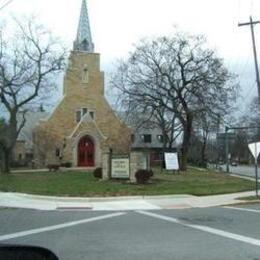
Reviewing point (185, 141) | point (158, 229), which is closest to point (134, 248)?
point (158, 229)

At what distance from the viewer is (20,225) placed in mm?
16109

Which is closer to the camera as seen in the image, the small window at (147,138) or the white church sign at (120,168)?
the white church sign at (120,168)

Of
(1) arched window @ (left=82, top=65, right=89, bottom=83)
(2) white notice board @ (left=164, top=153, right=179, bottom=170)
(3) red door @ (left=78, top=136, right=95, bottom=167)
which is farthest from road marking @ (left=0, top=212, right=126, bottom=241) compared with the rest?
(1) arched window @ (left=82, top=65, right=89, bottom=83)

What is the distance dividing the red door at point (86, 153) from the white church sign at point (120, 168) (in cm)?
3785

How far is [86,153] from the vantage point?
251ft

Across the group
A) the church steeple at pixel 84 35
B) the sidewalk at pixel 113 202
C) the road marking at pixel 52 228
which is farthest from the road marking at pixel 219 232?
the church steeple at pixel 84 35

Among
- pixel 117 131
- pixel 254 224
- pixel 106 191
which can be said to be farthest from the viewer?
pixel 117 131

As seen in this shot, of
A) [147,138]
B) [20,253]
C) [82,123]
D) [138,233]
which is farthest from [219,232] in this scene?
[147,138]

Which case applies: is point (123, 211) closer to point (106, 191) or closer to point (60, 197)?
point (60, 197)

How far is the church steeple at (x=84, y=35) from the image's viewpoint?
80.6m

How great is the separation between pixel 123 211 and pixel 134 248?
32.9 feet

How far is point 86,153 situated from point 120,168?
39.0 metres

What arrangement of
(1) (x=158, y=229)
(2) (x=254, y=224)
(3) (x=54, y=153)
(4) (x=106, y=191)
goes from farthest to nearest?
(3) (x=54, y=153) < (4) (x=106, y=191) < (2) (x=254, y=224) < (1) (x=158, y=229)

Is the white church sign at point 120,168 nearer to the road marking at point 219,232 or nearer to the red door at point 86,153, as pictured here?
the road marking at point 219,232
